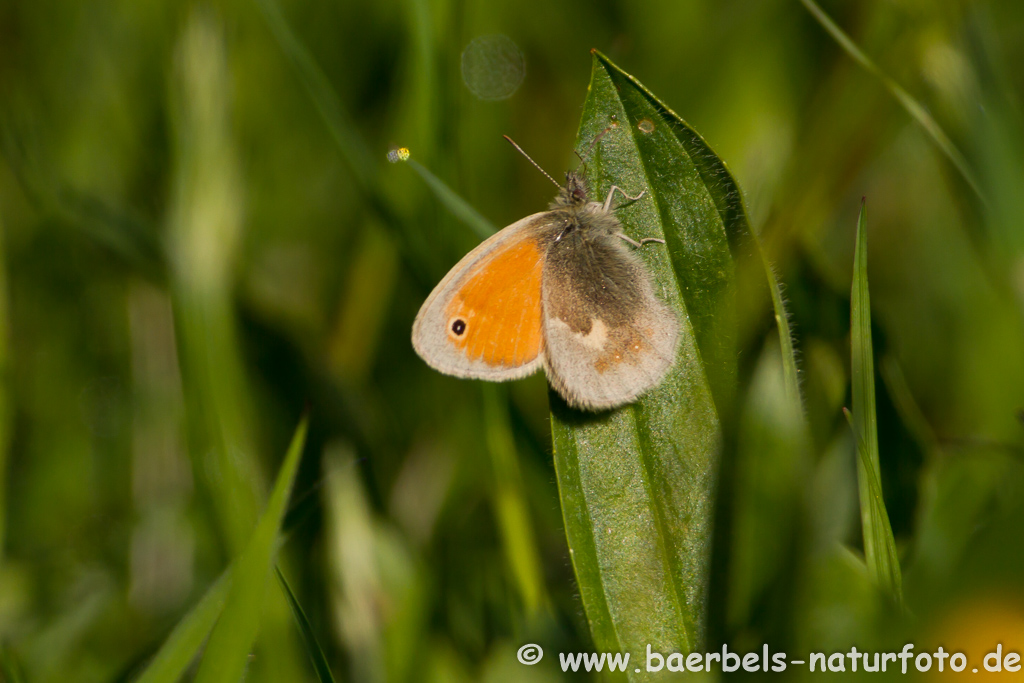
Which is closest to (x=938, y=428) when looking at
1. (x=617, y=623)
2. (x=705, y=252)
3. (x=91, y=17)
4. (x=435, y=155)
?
(x=705, y=252)

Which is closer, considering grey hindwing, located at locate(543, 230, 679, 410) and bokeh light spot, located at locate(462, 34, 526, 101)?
grey hindwing, located at locate(543, 230, 679, 410)

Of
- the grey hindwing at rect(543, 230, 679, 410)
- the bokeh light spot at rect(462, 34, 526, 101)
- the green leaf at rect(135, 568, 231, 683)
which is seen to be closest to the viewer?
the green leaf at rect(135, 568, 231, 683)

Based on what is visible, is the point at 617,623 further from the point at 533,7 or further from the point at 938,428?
the point at 533,7

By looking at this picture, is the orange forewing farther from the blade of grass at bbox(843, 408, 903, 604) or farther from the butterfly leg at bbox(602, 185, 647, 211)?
the blade of grass at bbox(843, 408, 903, 604)

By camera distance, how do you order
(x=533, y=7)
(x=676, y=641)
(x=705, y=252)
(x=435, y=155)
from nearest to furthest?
(x=676, y=641), (x=705, y=252), (x=435, y=155), (x=533, y=7)

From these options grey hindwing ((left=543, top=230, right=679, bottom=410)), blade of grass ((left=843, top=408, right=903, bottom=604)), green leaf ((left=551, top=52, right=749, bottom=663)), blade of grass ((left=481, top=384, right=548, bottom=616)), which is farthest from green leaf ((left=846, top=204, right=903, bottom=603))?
blade of grass ((left=481, top=384, right=548, bottom=616))

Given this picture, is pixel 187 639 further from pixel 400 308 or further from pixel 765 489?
pixel 400 308

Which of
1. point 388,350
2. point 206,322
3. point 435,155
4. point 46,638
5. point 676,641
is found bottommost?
point 676,641

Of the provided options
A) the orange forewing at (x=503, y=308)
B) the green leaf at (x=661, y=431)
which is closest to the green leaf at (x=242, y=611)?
the green leaf at (x=661, y=431)
